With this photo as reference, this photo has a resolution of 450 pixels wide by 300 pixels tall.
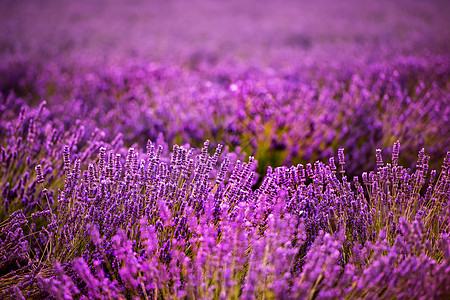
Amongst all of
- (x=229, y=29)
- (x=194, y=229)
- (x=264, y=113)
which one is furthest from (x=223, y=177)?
(x=229, y=29)

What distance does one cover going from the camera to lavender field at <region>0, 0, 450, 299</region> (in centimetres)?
133

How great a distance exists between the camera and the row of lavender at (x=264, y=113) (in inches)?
105

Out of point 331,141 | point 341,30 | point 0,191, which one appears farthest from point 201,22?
point 0,191

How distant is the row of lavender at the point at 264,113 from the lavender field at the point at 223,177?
0.07ft

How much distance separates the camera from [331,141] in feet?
9.09

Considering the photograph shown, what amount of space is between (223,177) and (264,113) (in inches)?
52.1

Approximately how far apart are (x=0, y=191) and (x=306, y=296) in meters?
1.65

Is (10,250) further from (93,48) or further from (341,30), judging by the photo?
(341,30)

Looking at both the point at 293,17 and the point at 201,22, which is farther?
the point at 293,17

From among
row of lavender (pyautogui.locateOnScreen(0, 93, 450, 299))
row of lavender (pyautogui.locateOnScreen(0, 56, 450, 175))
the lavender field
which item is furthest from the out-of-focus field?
row of lavender (pyautogui.locateOnScreen(0, 93, 450, 299))

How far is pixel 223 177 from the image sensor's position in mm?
1753

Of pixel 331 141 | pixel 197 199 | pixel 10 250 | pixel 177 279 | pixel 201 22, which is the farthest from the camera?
pixel 201 22

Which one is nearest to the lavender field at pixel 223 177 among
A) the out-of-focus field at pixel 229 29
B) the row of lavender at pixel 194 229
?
the row of lavender at pixel 194 229

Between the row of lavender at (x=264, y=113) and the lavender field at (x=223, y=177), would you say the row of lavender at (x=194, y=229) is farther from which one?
the row of lavender at (x=264, y=113)
